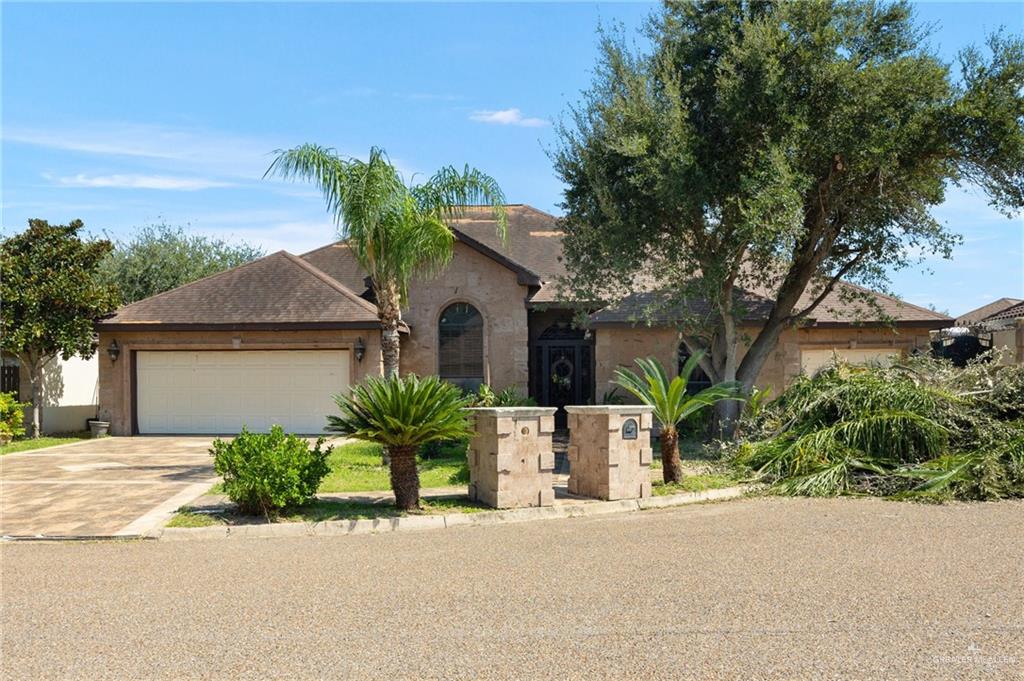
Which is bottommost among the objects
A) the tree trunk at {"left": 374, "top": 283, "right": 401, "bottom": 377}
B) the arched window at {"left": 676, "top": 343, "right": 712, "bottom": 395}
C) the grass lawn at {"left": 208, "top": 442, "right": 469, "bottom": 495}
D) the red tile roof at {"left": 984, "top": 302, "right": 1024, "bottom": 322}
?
the grass lawn at {"left": 208, "top": 442, "right": 469, "bottom": 495}

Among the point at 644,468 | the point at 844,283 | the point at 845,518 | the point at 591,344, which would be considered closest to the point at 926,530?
the point at 845,518

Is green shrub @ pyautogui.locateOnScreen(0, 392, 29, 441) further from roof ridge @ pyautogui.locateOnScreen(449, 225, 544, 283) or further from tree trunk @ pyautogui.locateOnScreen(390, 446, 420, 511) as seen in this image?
tree trunk @ pyautogui.locateOnScreen(390, 446, 420, 511)

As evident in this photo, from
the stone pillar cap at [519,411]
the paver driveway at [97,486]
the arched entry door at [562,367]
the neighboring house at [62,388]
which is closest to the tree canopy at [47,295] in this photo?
the neighboring house at [62,388]

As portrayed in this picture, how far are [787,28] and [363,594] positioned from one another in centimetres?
1256

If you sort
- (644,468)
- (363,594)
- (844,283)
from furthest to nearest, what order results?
(844,283) → (644,468) → (363,594)

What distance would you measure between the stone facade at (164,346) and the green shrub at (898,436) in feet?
35.2

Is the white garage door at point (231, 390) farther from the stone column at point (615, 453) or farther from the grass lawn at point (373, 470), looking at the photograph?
the stone column at point (615, 453)

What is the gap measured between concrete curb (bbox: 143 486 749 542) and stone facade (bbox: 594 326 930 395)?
9770 mm

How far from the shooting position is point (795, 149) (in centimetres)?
1482

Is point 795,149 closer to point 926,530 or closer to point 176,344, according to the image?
point 926,530

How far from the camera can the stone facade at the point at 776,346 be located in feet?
68.6

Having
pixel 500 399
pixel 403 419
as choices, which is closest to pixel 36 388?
pixel 500 399

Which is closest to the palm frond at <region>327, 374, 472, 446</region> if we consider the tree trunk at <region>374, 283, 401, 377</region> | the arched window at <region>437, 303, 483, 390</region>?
the tree trunk at <region>374, 283, 401, 377</region>

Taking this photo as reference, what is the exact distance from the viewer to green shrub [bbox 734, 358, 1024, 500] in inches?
458
